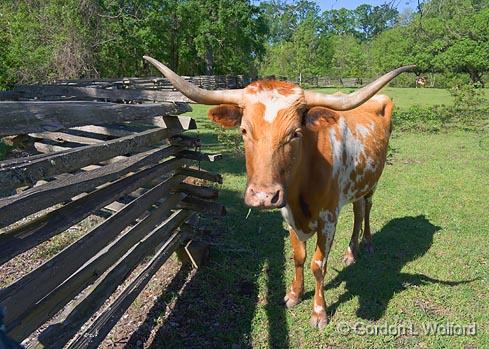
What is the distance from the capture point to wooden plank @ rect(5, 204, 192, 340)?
9.12 feet

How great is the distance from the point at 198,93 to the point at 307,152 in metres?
1.19

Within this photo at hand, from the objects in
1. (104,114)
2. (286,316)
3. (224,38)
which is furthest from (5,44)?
(224,38)

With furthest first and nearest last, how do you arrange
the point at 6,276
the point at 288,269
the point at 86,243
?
the point at 288,269
the point at 6,276
the point at 86,243

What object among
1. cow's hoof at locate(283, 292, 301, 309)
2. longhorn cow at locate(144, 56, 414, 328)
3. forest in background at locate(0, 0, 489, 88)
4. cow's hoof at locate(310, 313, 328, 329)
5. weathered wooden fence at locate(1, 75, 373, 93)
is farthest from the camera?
forest in background at locate(0, 0, 489, 88)

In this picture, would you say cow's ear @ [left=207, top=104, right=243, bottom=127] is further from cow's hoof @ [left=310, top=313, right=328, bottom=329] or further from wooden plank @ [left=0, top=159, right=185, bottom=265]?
cow's hoof @ [left=310, top=313, right=328, bottom=329]

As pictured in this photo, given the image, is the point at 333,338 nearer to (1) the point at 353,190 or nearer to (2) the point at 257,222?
(1) the point at 353,190

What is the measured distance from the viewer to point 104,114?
3.29 m

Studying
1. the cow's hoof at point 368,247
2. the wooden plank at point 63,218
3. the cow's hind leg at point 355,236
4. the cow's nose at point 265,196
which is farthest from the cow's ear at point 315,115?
the cow's hoof at point 368,247

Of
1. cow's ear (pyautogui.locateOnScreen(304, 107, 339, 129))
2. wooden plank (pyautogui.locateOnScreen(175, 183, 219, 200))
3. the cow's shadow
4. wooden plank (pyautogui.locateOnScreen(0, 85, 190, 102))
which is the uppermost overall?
wooden plank (pyautogui.locateOnScreen(0, 85, 190, 102))

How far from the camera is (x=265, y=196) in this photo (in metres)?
2.97

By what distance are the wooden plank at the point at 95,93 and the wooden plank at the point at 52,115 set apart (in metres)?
1.30

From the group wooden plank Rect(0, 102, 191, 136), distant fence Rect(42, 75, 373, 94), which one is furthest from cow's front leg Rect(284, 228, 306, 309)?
wooden plank Rect(0, 102, 191, 136)

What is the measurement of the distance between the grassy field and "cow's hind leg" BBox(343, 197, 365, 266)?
121 mm

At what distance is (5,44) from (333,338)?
1283 centimetres
